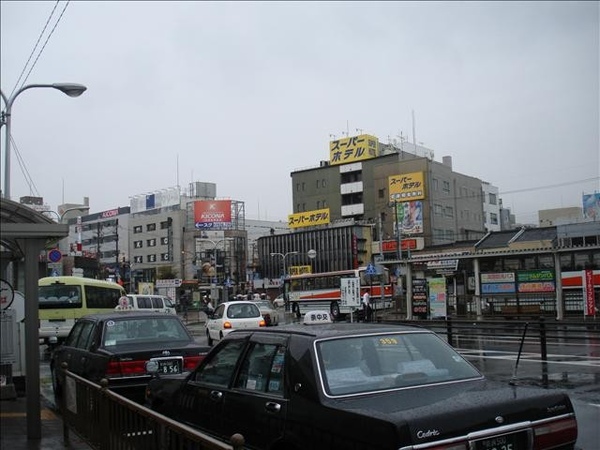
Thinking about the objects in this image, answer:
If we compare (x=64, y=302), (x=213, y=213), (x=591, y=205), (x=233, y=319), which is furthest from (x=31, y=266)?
(x=213, y=213)

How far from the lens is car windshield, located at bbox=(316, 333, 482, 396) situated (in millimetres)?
4699

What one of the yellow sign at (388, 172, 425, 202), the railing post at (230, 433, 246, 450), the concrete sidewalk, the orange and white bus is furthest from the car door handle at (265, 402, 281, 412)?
the yellow sign at (388, 172, 425, 202)

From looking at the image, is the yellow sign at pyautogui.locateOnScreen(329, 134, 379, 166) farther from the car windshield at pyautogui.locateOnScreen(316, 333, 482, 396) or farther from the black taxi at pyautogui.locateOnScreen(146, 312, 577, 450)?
the car windshield at pyautogui.locateOnScreen(316, 333, 482, 396)

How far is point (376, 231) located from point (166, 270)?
35667 millimetres

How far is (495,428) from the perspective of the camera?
4062 millimetres

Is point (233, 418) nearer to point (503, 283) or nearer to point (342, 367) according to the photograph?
point (342, 367)

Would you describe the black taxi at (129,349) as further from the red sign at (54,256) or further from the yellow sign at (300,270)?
the yellow sign at (300,270)

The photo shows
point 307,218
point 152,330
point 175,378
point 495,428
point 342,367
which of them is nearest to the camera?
point 495,428

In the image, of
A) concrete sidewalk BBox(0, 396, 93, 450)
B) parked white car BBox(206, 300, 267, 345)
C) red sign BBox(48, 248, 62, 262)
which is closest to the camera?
concrete sidewalk BBox(0, 396, 93, 450)

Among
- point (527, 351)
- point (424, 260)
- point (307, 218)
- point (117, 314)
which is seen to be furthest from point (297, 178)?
point (117, 314)

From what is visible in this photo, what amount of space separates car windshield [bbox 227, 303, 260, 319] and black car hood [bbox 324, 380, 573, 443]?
17700mm

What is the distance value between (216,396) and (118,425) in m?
1.00

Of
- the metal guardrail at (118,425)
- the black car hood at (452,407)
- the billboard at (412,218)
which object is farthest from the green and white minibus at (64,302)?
the billboard at (412,218)

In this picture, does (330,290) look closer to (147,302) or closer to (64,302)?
(147,302)
